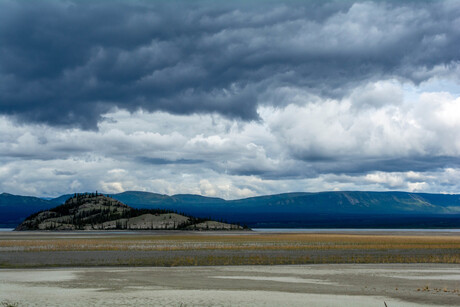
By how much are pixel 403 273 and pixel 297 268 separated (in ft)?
36.0

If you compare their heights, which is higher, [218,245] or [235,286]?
[218,245]

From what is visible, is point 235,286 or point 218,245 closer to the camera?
point 235,286

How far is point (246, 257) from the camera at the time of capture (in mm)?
71562

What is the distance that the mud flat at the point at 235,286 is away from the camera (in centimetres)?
3457

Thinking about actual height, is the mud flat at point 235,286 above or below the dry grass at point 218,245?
below

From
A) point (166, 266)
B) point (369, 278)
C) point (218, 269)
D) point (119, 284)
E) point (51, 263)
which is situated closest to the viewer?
point (119, 284)

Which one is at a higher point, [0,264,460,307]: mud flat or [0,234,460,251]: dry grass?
[0,234,460,251]: dry grass

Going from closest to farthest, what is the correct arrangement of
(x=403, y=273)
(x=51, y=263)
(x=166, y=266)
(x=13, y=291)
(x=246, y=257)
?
(x=13, y=291)
(x=403, y=273)
(x=166, y=266)
(x=51, y=263)
(x=246, y=257)

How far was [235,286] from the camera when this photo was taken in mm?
42062

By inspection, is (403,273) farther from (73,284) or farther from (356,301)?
(73,284)

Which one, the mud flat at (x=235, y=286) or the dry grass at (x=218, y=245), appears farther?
the dry grass at (x=218, y=245)

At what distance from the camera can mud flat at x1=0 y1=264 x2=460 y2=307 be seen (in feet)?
113

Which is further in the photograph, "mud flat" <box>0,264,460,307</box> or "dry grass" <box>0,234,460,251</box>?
"dry grass" <box>0,234,460,251</box>

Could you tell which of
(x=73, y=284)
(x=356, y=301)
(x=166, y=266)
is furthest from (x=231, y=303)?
(x=166, y=266)
